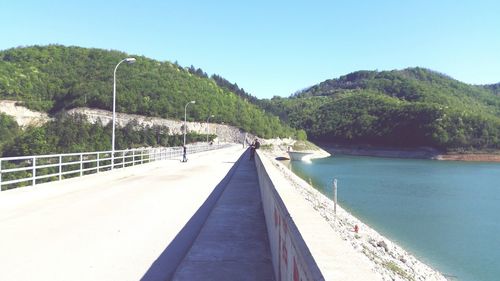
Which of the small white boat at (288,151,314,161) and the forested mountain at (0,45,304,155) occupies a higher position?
the forested mountain at (0,45,304,155)

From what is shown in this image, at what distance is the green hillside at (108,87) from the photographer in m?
118

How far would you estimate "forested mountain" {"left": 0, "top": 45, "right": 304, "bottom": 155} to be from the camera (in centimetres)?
11531

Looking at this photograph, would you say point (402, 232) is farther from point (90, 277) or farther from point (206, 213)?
point (90, 277)

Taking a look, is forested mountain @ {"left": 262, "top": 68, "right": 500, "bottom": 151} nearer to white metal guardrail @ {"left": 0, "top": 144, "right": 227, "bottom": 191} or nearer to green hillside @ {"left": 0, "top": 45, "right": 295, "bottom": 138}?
green hillside @ {"left": 0, "top": 45, "right": 295, "bottom": 138}

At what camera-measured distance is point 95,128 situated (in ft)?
318

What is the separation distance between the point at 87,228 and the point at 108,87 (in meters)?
121

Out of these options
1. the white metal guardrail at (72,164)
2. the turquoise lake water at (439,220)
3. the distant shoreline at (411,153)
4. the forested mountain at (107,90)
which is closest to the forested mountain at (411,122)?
the distant shoreline at (411,153)

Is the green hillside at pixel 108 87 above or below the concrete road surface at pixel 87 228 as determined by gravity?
Answer: above

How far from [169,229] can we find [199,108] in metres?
118

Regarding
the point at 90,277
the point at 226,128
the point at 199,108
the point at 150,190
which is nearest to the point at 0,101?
the point at 199,108

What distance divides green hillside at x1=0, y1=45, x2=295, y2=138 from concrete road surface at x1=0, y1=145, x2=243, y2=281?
107m

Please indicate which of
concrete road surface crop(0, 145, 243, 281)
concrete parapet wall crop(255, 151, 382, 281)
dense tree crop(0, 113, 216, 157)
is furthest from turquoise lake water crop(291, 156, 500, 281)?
dense tree crop(0, 113, 216, 157)

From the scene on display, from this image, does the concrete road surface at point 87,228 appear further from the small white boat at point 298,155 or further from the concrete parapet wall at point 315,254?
the small white boat at point 298,155

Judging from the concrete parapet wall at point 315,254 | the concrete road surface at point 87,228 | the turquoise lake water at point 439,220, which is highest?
the concrete parapet wall at point 315,254
